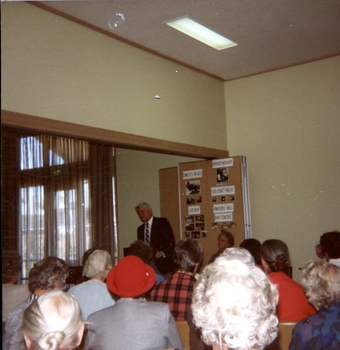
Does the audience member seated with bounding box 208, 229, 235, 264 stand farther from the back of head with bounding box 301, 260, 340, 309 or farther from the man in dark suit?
the back of head with bounding box 301, 260, 340, 309

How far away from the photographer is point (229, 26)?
4.76 metres

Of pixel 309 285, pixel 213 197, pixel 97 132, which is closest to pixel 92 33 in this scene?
pixel 97 132

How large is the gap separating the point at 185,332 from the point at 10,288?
46.1 inches

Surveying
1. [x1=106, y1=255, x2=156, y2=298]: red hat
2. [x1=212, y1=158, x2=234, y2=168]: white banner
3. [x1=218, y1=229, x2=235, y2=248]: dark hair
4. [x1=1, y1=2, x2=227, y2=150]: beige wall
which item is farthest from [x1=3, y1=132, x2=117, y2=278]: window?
[x1=106, y1=255, x2=156, y2=298]: red hat

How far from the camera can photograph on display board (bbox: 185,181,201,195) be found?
6.27m

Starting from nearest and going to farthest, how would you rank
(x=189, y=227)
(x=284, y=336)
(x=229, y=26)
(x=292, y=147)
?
(x=284, y=336) < (x=229, y=26) < (x=292, y=147) < (x=189, y=227)

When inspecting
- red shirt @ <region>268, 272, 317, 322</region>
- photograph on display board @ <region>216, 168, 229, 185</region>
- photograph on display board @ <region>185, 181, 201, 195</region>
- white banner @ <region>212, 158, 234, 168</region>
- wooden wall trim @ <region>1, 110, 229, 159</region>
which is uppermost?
wooden wall trim @ <region>1, 110, 229, 159</region>

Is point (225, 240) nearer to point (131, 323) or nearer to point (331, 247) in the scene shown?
point (331, 247)

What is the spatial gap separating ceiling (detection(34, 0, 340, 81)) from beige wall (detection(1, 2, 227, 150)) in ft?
0.45

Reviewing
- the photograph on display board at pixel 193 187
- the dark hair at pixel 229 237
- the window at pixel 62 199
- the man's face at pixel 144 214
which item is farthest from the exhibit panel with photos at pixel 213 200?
the window at pixel 62 199

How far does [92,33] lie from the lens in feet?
14.4

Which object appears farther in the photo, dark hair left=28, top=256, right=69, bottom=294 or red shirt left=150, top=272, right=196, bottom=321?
red shirt left=150, top=272, right=196, bottom=321

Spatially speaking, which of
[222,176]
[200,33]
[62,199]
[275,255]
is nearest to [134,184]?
A: [62,199]

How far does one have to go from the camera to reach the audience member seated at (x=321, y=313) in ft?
6.39
